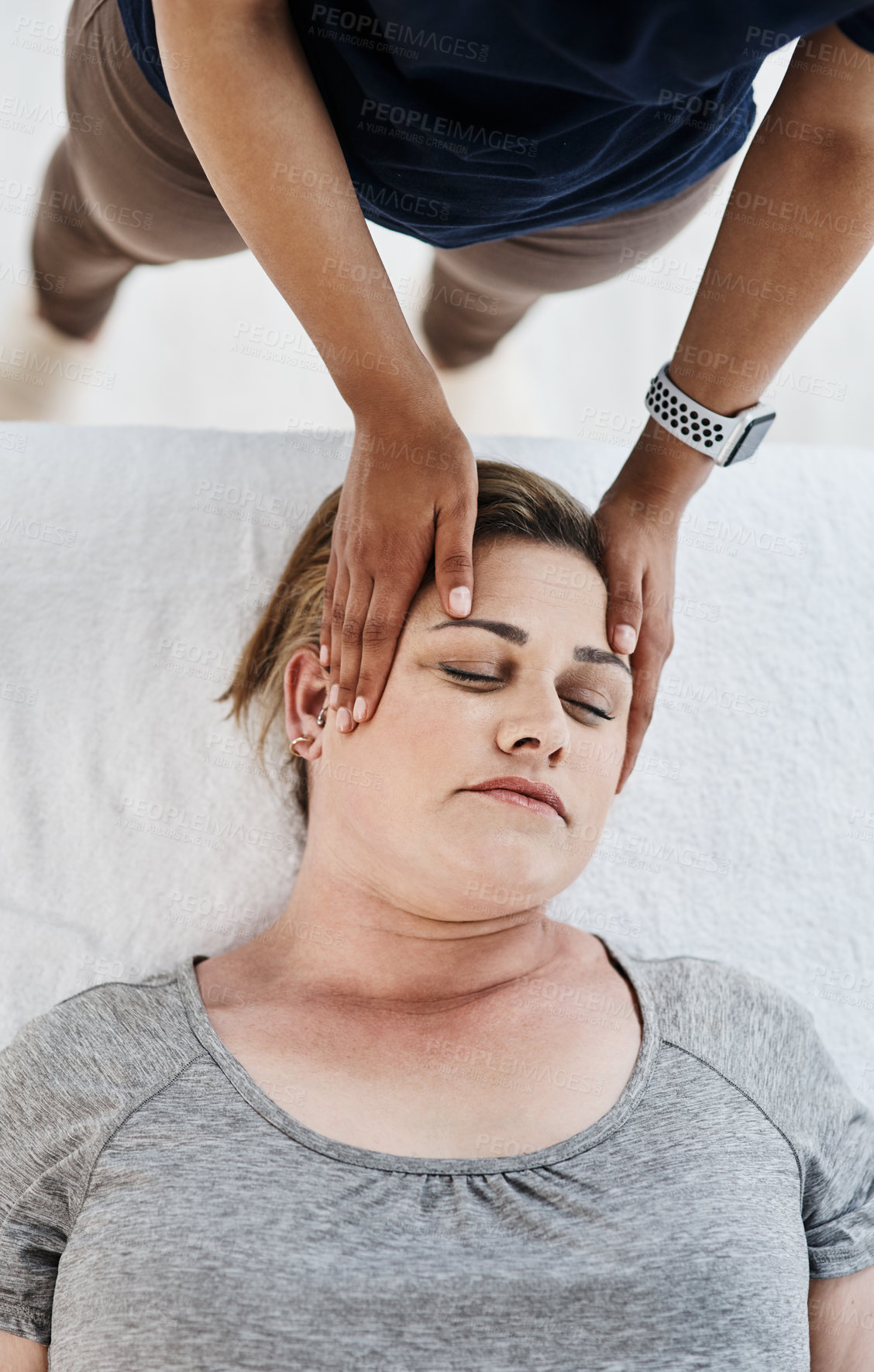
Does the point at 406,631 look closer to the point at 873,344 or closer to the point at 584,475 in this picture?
the point at 584,475

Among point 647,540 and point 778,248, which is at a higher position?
point 778,248

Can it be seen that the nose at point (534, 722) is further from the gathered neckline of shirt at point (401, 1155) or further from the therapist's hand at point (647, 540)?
the gathered neckline of shirt at point (401, 1155)

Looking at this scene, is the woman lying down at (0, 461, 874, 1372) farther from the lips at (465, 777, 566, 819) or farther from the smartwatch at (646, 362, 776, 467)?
the smartwatch at (646, 362, 776, 467)

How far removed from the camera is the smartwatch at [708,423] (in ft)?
4.43

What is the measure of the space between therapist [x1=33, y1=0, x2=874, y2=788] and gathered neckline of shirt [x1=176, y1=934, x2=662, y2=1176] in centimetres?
38

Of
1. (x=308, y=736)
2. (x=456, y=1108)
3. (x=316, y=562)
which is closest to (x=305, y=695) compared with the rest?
(x=308, y=736)

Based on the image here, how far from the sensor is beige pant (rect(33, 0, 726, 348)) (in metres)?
1.35

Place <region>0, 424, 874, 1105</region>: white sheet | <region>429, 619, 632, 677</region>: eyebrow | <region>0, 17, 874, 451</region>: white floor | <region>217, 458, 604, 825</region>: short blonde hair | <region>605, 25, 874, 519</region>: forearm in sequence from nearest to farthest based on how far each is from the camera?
1. <region>605, 25, 874, 519</region>: forearm
2. <region>429, 619, 632, 677</region>: eyebrow
3. <region>217, 458, 604, 825</region>: short blonde hair
4. <region>0, 424, 874, 1105</region>: white sheet
5. <region>0, 17, 874, 451</region>: white floor

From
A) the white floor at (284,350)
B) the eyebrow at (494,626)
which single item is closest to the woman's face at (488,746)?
the eyebrow at (494,626)

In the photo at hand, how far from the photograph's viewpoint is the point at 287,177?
1.00 meters

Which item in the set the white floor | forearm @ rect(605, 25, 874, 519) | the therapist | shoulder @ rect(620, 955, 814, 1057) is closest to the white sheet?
shoulder @ rect(620, 955, 814, 1057)

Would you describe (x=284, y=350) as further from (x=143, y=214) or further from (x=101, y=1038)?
(x=101, y=1038)

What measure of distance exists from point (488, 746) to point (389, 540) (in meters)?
0.25

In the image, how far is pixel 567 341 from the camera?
2.79 meters
